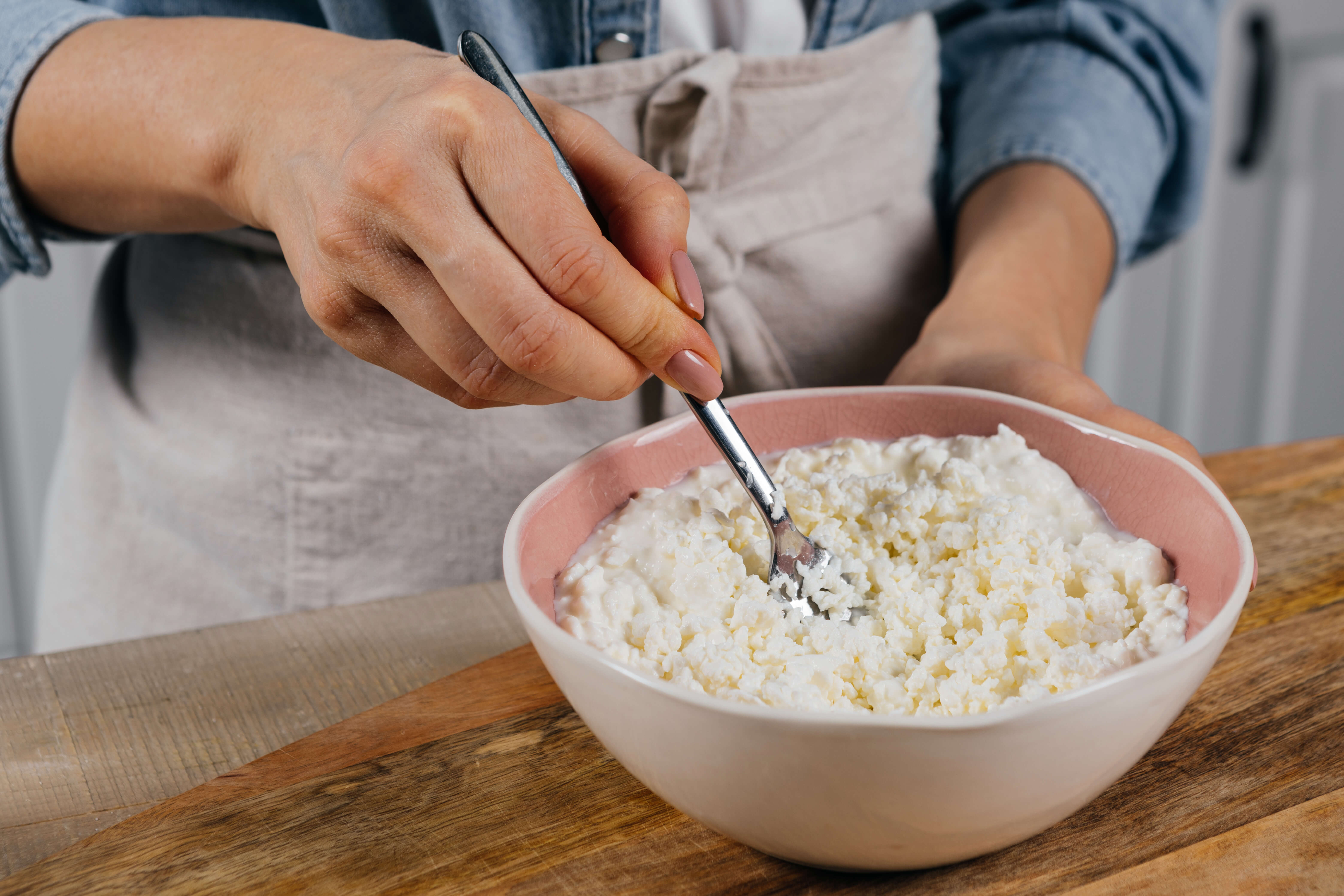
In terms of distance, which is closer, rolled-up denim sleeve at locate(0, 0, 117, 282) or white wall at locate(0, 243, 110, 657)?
rolled-up denim sleeve at locate(0, 0, 117, 282)

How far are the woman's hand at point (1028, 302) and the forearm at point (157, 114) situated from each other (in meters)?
0.46

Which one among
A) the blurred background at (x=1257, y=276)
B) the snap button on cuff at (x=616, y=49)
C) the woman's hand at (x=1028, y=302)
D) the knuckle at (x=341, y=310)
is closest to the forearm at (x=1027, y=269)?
the woman's hand at (x=1028, y=302)

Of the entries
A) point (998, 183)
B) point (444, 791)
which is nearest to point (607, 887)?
point (444, 791)

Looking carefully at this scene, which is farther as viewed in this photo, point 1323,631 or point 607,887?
point 1323,631

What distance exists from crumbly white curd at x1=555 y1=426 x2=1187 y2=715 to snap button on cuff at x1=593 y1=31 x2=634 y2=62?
1.30ft

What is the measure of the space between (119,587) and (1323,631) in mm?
966

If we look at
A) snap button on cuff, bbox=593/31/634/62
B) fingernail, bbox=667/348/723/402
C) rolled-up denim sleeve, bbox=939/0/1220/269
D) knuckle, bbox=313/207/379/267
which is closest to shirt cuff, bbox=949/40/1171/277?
rolled-up denim sleeve, bbox=939/0/1220/269

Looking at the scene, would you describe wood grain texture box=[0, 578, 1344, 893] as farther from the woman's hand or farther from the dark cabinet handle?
the dark cabinet handle

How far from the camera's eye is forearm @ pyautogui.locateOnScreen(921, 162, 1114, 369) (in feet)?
2.65

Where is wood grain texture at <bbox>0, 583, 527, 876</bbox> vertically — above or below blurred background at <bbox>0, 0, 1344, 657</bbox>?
above

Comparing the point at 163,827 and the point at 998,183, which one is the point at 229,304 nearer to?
the point at 163,827

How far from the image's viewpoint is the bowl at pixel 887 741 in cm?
37

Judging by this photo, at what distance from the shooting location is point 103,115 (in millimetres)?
679

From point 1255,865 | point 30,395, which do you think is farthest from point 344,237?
point 30,395
